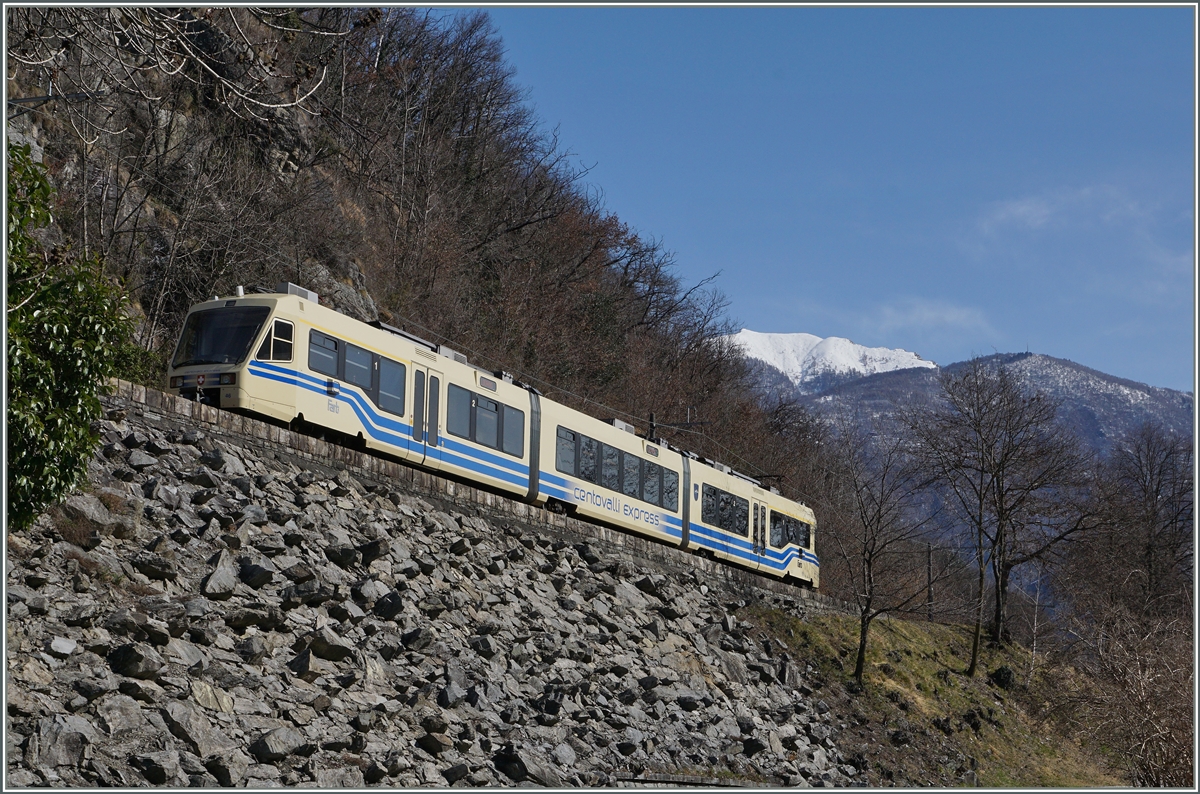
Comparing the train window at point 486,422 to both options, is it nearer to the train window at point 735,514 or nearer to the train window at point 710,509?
the train window at point 710,509

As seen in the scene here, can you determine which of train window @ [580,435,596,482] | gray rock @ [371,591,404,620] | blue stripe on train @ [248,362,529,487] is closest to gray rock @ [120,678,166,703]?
gray rock @ [371,591,404,620]

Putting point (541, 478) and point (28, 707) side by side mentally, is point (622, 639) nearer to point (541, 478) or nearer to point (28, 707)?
point (541, 478)

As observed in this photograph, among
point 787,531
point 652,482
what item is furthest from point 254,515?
point 787,531

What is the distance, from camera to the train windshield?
17.2 meters

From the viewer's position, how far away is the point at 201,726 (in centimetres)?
1020

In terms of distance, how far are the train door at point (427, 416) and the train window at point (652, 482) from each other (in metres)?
7.01

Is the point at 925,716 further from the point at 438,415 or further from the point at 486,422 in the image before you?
the point at 438,415

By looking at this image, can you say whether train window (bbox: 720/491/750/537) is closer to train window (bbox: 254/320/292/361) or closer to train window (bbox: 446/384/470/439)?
train window (bbox: 446/384/470/439)

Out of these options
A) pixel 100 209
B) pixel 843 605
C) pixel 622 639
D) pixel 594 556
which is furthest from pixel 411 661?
pixel 843 605

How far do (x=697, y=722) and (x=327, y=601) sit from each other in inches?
268

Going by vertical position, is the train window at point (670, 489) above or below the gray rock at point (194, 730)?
above

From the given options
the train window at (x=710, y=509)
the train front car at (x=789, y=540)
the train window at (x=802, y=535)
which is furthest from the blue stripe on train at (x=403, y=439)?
the train window at (x=802, y=535)

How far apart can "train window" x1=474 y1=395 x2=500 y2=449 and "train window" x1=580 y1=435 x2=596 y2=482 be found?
293cm

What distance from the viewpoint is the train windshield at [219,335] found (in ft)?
56.5
